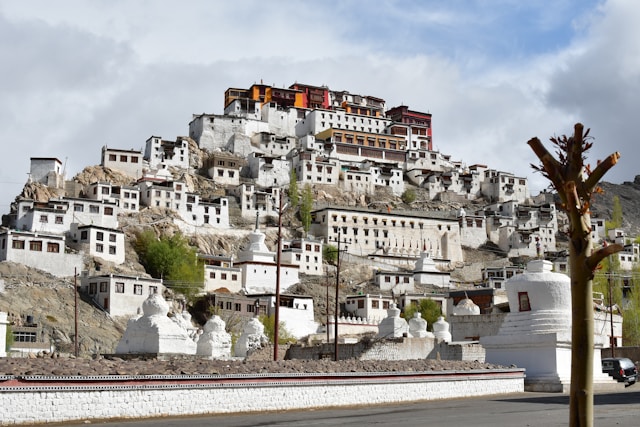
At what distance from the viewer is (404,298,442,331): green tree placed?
80000 mm

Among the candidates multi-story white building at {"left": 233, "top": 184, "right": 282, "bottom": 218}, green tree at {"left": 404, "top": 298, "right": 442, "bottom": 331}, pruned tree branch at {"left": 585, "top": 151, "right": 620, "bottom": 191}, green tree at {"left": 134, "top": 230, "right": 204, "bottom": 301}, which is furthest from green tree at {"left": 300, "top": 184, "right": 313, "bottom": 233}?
pruned tree branch at {"left": 585, "top": 151, "right": 620, "bottom": 191}

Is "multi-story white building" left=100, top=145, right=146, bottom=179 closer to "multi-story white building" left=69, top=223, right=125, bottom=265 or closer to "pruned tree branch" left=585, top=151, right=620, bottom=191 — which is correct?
"multi-story white building" left=69, top=223, right=125, bottom=265

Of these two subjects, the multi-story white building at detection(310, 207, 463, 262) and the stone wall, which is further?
the multi-story white building at detection(310, 207, 463, 262)

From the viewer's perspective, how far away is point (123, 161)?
349ft

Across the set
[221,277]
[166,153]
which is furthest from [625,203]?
[221,277]

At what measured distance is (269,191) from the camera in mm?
109500

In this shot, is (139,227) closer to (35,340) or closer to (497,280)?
(35,340)

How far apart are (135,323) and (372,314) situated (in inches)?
1979

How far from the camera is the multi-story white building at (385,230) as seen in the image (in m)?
107

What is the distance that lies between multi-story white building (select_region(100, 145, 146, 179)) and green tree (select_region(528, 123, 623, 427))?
→ 102m

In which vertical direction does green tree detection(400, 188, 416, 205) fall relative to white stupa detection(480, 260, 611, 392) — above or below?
above

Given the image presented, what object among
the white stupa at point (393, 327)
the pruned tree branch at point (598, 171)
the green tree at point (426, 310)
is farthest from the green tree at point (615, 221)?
the pruned tree branch at point (598, 171)

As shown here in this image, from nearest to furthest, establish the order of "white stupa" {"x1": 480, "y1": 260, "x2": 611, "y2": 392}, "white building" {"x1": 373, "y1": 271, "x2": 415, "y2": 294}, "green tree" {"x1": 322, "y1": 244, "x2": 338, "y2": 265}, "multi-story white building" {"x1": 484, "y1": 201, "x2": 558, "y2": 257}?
"white stupa" {"x1": 480, "y1": 260, "x2": 611, "y2": 392} < "white building" {"x1": 373, "y1": 271, "x2": 415, "y2": 294} < "green tree" {"x1": 322, "y1": 244, "x2": 338, "y2": 265} < "multi-story white building" {"x1": 484, "y1": 201, "x2": 558, "y2": 257}

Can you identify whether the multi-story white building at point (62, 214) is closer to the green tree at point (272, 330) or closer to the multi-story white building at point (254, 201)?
the multi-story white building at point (254, 201)
